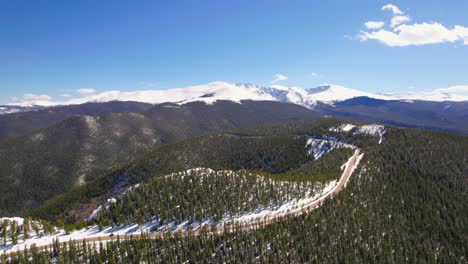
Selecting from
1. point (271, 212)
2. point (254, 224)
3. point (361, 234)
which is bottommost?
point (361, 234)

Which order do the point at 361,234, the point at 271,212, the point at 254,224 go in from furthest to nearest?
the point at 271,212 → the point at 361,234 → the point at 254,224

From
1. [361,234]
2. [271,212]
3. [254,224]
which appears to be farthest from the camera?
[271,212]

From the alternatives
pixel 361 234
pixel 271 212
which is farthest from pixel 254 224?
pixel 361 234

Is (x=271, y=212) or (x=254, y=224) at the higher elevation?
(x=271, y=212)

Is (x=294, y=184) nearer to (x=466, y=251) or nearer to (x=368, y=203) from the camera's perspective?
(x=368, y=203)

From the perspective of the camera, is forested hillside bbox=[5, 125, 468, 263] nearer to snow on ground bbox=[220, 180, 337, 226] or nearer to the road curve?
the road curve

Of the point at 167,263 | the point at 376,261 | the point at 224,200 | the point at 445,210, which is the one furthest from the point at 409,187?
the point at 167,263

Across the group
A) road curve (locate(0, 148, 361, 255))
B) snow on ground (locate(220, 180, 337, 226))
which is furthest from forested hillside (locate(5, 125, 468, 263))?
snow on ground (locate(220, 180, 337, 226))

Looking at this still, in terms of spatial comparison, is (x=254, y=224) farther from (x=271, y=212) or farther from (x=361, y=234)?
(x=361, y=234)
